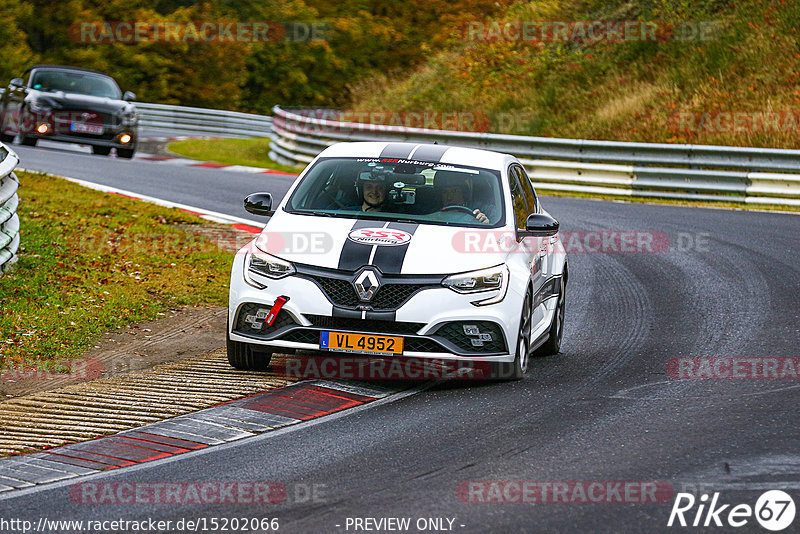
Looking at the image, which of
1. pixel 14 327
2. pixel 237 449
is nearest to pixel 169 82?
pixel 14 327

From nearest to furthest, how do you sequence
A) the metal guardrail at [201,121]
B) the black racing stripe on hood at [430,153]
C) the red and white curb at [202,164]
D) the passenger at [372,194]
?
the passenger at [372,194] → the black racing stripe on hood at [430,153] → the red and white curb at [202,164] → the metal guardrail at [201,121]

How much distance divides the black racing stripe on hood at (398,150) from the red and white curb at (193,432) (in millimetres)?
2053

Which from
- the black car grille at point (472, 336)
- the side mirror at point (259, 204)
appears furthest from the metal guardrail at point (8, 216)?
the black car grille at point (472, 336)

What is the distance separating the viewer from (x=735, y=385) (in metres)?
8.12

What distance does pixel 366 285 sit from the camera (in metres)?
7.78

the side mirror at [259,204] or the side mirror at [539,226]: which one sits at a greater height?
the side mirror at [259,204]

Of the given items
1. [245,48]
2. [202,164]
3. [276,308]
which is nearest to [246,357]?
[276,308]

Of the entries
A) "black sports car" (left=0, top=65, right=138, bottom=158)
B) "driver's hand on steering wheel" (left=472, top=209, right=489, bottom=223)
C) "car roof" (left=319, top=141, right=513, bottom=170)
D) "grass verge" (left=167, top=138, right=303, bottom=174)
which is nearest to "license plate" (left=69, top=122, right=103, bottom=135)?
"black sports car" (left=0, top=65, right=138, bottom=158)

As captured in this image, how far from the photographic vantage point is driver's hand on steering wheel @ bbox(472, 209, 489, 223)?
8.69 meters

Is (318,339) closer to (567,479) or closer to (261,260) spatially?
(261,260)

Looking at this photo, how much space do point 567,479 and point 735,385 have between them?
271 centimetres

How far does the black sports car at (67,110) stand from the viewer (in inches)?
917

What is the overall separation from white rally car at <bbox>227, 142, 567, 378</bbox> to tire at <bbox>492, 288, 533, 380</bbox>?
0.02 meters

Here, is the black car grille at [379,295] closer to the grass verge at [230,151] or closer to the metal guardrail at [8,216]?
the metal guardrail at [8,216]
